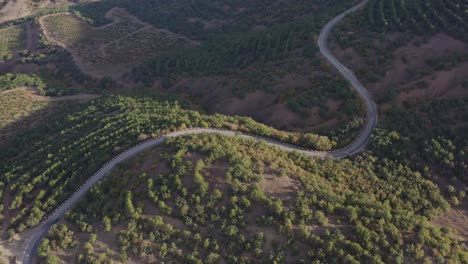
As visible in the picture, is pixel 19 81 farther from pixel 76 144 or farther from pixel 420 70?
pixel 420 70

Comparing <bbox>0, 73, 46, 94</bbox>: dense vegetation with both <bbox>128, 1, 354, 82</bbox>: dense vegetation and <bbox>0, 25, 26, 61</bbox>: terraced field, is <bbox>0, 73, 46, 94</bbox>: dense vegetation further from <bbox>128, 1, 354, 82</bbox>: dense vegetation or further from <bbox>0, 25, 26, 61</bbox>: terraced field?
<bbox>128, 1, 354, 82</bbox>: dense vegetation

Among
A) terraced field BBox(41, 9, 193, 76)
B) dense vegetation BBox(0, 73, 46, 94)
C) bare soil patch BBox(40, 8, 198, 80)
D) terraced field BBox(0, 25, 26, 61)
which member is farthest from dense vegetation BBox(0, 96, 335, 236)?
terraced field BBox(0, 25, 26, 61)

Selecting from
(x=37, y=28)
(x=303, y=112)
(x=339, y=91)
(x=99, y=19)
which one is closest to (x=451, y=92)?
(x=339, y=91)

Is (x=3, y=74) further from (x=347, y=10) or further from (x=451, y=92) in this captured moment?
(x=451, y=92)

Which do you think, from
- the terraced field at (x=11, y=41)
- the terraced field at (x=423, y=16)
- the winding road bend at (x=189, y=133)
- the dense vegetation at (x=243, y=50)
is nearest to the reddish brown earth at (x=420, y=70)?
the winding road bend at (x=189, y=133)

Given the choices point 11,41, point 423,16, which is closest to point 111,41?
point 11,41

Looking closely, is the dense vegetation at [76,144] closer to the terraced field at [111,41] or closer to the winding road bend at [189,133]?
the winding road bend at [189,133]
